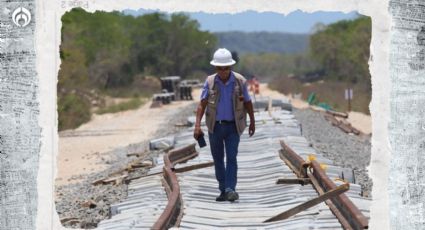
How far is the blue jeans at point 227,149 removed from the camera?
368 inches

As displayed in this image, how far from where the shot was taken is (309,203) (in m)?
8.89

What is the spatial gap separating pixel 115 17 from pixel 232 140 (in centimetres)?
8509

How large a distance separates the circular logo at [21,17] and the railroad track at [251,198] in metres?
1.88

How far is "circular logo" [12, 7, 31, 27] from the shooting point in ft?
21.0

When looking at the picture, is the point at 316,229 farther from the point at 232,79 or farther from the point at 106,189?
the point at 106,189

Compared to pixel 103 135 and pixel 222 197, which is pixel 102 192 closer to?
pixel 222 197

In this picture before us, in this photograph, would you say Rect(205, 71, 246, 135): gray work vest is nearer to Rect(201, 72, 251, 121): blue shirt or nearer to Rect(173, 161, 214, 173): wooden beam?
Rect(201, 72, 251, 121): blue shirt

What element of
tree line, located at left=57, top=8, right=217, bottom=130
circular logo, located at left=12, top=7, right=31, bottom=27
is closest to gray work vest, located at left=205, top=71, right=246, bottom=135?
circular logo, located at left=12, top=7, right=31, bottom=27

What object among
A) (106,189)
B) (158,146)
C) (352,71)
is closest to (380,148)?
(106,189)

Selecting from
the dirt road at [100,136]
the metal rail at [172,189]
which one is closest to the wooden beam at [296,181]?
the metal rail at [172,189]

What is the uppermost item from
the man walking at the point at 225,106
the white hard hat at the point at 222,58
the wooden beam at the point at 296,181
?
the white hard hat at the point at 222,58

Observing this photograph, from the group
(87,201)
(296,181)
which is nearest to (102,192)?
(87,201)

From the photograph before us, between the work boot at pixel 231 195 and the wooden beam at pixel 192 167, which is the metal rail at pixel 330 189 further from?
the wooden beam at pixel 192 167

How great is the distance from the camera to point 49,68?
648cm
